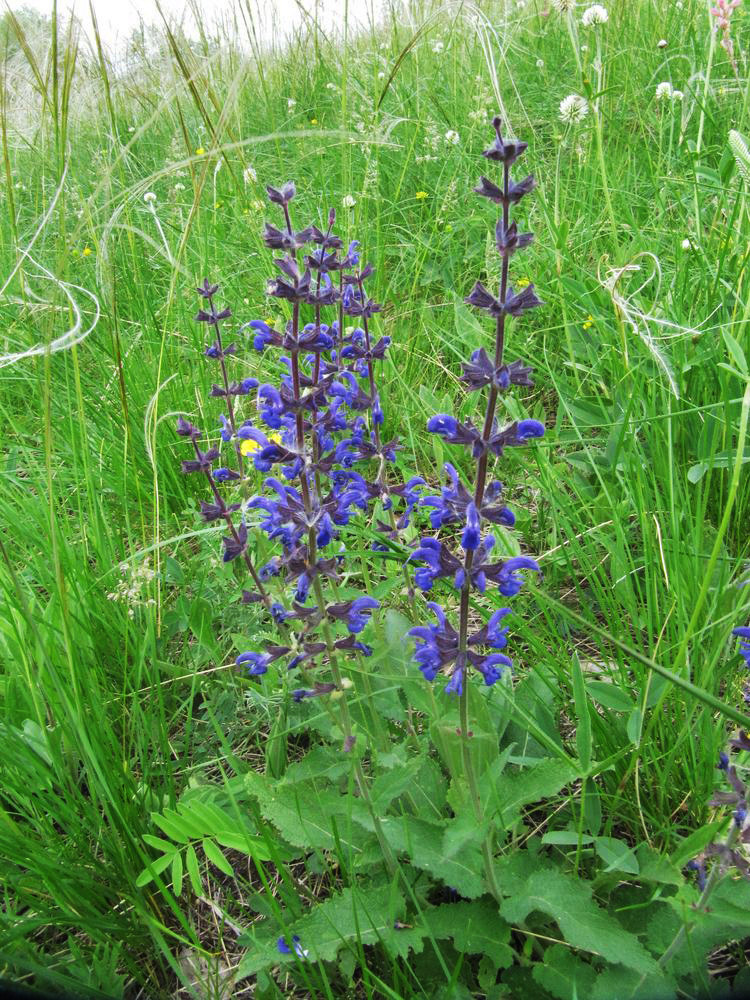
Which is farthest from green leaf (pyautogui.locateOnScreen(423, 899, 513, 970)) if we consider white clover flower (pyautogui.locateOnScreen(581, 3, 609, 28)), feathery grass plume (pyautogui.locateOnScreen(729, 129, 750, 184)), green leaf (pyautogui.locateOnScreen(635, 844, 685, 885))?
white clover flower (pyautogui.locateOnScreen(581, 3, 609, 28))

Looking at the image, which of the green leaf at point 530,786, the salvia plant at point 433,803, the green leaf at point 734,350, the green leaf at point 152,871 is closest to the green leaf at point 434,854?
the salvia plant at point 433,803

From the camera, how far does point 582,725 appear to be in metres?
1.49

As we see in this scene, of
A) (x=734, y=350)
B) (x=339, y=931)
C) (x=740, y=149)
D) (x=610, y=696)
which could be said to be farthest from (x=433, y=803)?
(x=740, y=149)

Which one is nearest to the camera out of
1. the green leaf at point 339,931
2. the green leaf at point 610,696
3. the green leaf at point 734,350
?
the green leaf at point 339,931

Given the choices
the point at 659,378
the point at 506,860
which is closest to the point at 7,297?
the point at 659,378

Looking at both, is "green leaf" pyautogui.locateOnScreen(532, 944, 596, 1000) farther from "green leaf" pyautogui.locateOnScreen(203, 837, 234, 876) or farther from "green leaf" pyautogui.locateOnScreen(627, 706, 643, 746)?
"green leaf" pyautogui.locateOnScreen(203, 837, 234, 876)

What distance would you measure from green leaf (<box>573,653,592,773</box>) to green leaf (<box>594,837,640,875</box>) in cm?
15

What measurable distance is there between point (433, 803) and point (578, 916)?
44 centimetres

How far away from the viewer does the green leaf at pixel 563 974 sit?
1360 mm

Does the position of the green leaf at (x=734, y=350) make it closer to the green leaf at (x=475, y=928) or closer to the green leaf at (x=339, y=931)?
the green leaf at (x=475, y=928)

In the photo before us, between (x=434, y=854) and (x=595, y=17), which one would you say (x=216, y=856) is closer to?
(x=434, y=854)

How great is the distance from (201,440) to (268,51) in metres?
3.78

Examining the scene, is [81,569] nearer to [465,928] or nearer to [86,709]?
[86,709]

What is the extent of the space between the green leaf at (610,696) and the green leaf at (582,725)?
7.0 inches
